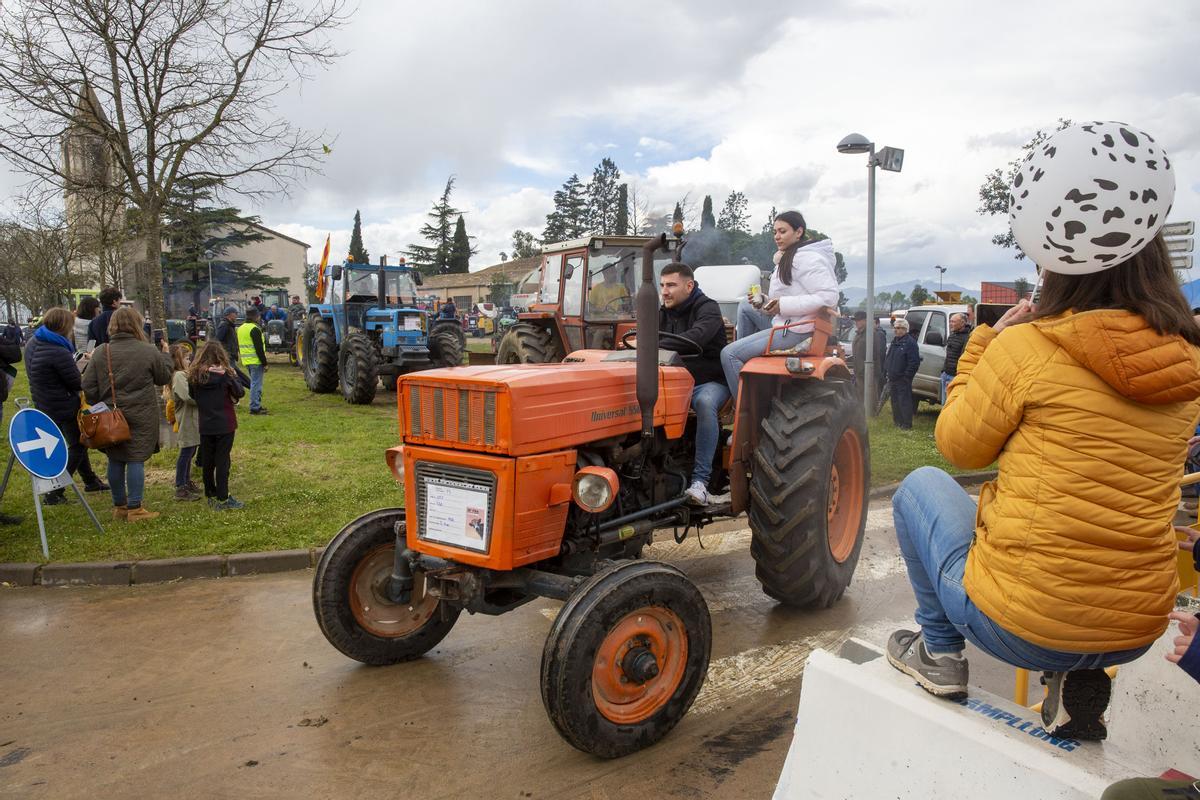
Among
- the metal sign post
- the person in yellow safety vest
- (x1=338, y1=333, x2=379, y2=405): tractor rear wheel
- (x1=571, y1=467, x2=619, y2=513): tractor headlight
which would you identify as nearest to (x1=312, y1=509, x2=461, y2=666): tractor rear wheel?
(x1=571, y1=467, x2=619, y2=513): tractor headlight

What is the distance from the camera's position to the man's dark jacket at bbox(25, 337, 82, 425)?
6793 millimetres

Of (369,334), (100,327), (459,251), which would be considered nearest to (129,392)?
(100,327)

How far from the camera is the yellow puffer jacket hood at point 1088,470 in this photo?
176 centimetres

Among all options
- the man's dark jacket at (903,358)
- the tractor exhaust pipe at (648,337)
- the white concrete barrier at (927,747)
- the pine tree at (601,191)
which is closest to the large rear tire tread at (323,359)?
the man's dark jacket at (903,358)

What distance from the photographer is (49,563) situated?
5699 millimetres

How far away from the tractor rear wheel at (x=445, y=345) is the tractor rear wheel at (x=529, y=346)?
3868 millimetres

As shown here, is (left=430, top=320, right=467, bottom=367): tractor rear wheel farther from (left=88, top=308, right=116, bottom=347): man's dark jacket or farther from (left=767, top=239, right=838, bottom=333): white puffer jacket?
(left=767, top=239, right=838, bottom=333): white puffer jacket

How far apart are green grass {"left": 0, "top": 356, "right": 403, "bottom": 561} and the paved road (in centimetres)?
72

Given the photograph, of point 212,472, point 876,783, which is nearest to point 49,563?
point 212,472

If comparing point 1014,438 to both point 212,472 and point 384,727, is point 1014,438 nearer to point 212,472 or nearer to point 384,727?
point 384,727

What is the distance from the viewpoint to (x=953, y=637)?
2227 mm

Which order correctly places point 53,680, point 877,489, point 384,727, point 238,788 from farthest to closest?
point 877,489 → point 53,680 → point 384,727 → point 238,788

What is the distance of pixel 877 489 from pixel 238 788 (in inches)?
258

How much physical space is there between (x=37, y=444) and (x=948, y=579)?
628cm
